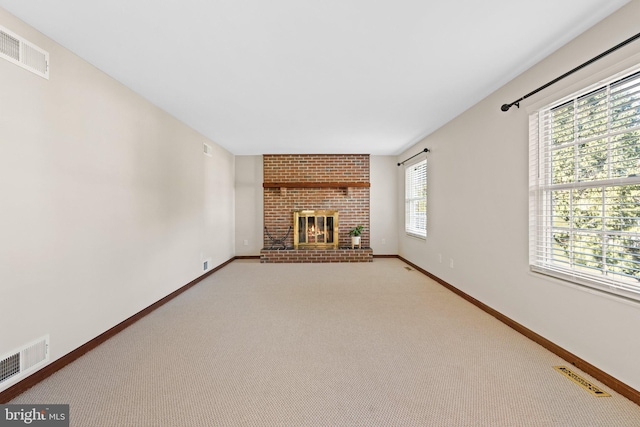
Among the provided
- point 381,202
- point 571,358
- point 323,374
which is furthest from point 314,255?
point 571,358

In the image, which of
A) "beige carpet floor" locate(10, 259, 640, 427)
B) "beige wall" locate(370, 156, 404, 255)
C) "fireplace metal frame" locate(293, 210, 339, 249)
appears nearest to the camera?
"beige carpet floor" locate(10, 259, 640, 427)

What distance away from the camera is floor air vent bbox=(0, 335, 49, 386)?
5.37 ft

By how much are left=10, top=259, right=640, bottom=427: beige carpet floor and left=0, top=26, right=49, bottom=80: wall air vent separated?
6.56 ft

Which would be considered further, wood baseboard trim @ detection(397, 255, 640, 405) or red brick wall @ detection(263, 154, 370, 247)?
red brick wall @ detection(263, 154, 370, 247)

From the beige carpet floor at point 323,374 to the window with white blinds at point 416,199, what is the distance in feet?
6.67

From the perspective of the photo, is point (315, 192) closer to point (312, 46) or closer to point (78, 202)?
point (312, 46)

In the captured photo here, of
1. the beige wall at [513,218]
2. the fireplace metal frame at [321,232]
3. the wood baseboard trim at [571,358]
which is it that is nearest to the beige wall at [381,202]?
the fireplace metal frame at [321,232]

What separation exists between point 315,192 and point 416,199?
2.10 meters

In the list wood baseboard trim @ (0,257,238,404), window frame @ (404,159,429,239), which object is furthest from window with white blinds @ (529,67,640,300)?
wood baseboard trim @ (0,257,238,404)

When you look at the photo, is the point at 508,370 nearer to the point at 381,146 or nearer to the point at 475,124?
the point at 475,124

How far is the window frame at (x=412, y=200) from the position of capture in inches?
190

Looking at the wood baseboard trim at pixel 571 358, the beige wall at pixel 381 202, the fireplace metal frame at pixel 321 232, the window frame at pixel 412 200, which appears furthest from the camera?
the beige wall at pixel 381 202

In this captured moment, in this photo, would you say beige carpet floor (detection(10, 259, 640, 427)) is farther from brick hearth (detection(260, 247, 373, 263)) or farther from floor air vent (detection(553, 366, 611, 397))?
brick hearth (detection(260, 247, 373, 263))

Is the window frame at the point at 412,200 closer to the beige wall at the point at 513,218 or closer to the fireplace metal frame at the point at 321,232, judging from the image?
the beige wall at the point at 513,218
